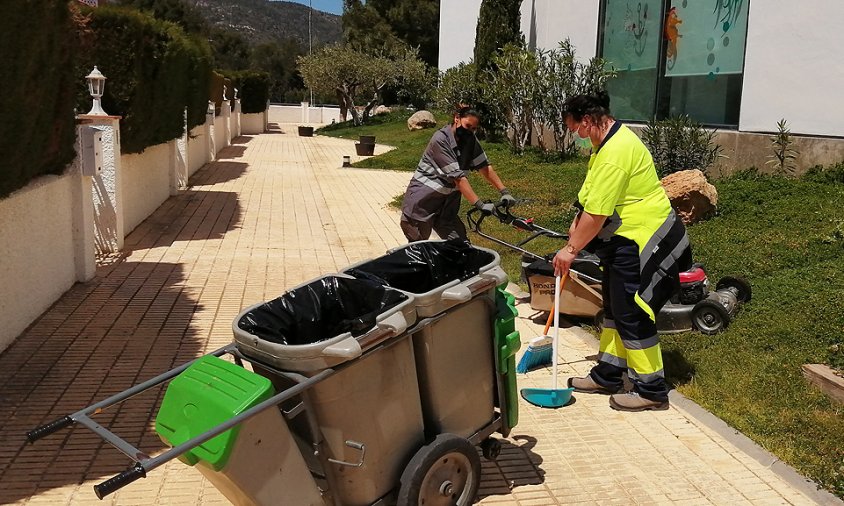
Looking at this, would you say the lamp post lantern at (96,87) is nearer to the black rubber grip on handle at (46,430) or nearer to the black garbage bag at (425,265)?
the black garbage bag at (425,265)

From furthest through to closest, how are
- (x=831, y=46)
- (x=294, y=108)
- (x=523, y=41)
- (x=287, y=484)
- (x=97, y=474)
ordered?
1. (x=294, y=108)
2. (x=523, y=41)
3. (x=831, y=46)
4. (x=97, y=474)
5. (x=287, y=484)

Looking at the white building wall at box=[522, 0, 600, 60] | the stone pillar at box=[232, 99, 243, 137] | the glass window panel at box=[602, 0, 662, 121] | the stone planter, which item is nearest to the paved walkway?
the glass window panel at box=[602, 0, 662, 121]

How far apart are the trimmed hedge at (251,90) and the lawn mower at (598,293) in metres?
31.6

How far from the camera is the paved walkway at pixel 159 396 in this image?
3.84 m

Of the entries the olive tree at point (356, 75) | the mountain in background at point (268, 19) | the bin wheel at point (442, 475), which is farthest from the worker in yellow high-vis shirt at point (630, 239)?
the mountain in background at point (268, 19)

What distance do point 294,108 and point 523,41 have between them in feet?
107

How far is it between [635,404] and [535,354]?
86 centimetres

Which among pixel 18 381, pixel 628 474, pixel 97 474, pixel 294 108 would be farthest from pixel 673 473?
pixel 294 108

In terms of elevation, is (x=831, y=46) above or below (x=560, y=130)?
above

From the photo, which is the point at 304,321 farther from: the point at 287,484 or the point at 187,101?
the point at 187,101

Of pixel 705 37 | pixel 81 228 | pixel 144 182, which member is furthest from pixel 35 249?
pixel 705 37

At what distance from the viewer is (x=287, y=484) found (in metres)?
2.87

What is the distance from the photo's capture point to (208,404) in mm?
2678

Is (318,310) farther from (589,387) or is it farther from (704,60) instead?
(704,60)
